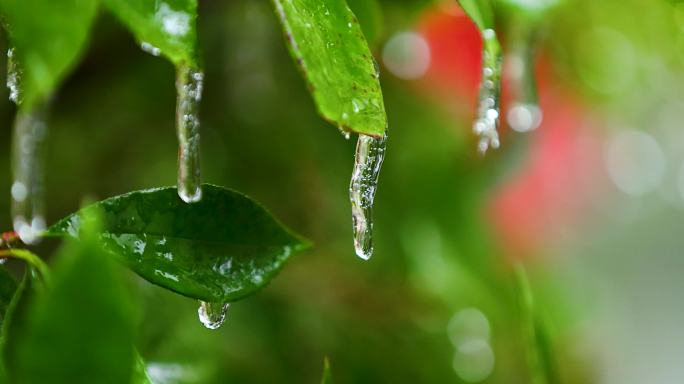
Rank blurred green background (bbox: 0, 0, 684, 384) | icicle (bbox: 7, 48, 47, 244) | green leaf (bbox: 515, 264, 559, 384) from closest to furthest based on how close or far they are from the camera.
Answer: icicle (bbox: 7, 48, 47, 244)
green leaf (bbox: 515, 264, 559, 384)
blurred green background (bbox: 0, 0, 684, 384)

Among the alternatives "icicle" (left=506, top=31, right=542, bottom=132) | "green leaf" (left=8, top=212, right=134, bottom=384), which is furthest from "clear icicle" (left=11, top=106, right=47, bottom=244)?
"icicle" (left=506, top=31, right=542, bottom=132)

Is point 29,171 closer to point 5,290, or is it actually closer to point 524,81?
point 5,290

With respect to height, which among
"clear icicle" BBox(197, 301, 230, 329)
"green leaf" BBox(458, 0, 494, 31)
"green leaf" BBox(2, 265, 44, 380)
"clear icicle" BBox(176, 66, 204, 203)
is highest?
"green leaf" BBox(458, 0, 494, 31)

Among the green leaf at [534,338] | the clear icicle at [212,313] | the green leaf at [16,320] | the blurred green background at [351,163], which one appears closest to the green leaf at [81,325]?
the green leaf at [16,320]

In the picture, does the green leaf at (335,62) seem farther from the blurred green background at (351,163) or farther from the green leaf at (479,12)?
the blurred green background at (351,163)

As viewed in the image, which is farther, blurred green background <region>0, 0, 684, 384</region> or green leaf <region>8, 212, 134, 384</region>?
blurred green background <region>0, 0, 684, 384</region>

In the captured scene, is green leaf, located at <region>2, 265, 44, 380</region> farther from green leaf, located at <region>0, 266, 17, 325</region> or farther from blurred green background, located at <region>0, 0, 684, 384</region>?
blurred green background, located at <region>0, 0, 684, 384</region>
